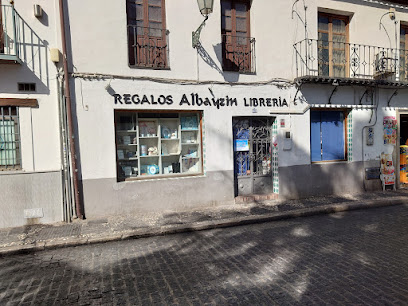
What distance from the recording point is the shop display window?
24.3ft

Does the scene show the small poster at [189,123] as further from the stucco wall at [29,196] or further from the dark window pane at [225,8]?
the stucco wall at [29,196]

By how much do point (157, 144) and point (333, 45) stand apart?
6.51 m

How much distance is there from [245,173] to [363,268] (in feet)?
15.0

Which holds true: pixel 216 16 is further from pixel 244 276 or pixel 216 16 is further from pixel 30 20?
pixel 244 276

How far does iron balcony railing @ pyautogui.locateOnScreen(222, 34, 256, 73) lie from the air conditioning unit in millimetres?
4412

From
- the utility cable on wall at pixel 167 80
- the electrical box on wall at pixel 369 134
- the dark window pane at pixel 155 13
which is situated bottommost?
the electrical box on wall at pixel 369 134

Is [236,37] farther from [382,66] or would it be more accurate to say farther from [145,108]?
[382,66]

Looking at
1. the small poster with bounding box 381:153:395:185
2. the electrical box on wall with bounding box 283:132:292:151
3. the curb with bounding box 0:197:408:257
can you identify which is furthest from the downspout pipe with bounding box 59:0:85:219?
the small poster with bounding box 381:153:395:185

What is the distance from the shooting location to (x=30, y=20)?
20.6ft

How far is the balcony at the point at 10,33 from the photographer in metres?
5.99

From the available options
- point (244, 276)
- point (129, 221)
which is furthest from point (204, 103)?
point (244, 276)

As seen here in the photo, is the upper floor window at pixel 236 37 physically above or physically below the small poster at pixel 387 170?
above

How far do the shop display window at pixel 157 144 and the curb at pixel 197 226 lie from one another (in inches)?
73.3

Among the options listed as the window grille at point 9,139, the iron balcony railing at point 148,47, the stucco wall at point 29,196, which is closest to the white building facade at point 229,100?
the iron balcony railing at point 148,47
